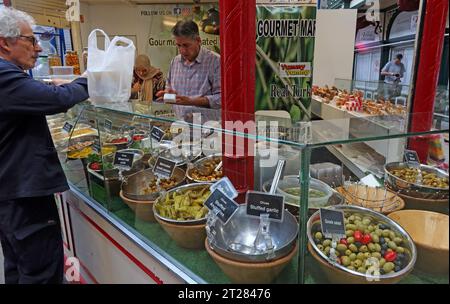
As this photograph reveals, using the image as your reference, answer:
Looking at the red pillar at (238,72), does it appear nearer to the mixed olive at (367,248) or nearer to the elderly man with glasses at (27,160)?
the mixed olive at (367,248)

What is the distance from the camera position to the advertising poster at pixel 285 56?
2.92 metres

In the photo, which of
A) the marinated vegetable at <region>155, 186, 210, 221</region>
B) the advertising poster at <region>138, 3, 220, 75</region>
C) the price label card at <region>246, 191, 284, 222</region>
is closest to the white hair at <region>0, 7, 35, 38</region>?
the marinated vegetable at <region>155, 186, 210, 221</region>

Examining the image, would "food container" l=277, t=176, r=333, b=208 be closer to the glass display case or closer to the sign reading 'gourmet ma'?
the glass display case

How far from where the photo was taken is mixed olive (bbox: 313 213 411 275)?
3.61 ft

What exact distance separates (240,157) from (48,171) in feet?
3.71

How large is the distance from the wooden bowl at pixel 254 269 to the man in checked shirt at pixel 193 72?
1.61m

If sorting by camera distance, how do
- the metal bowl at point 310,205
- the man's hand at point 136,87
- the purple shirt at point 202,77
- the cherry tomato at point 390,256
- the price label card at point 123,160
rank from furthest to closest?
1. the purple shirt at point 202,77
2. the man's hand at point 136,87
3. the price label card at point 123,160
4. the metal bowl at point 310,205
5. the cherry tomato at point 390,256

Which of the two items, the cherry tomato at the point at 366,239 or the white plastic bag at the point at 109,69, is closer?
the cherry tomato at the point at 366,239

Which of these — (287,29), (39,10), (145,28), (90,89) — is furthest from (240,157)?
(145,28)

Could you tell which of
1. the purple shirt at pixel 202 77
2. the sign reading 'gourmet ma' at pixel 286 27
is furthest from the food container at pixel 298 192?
the sign reading 'gourmet ma' at pixel 286 27

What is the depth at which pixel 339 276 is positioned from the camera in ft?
3.46

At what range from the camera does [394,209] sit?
1486 millimetres

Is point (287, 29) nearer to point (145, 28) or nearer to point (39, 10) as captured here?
point (39, 10)

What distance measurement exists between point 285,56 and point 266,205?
87.9 inches
